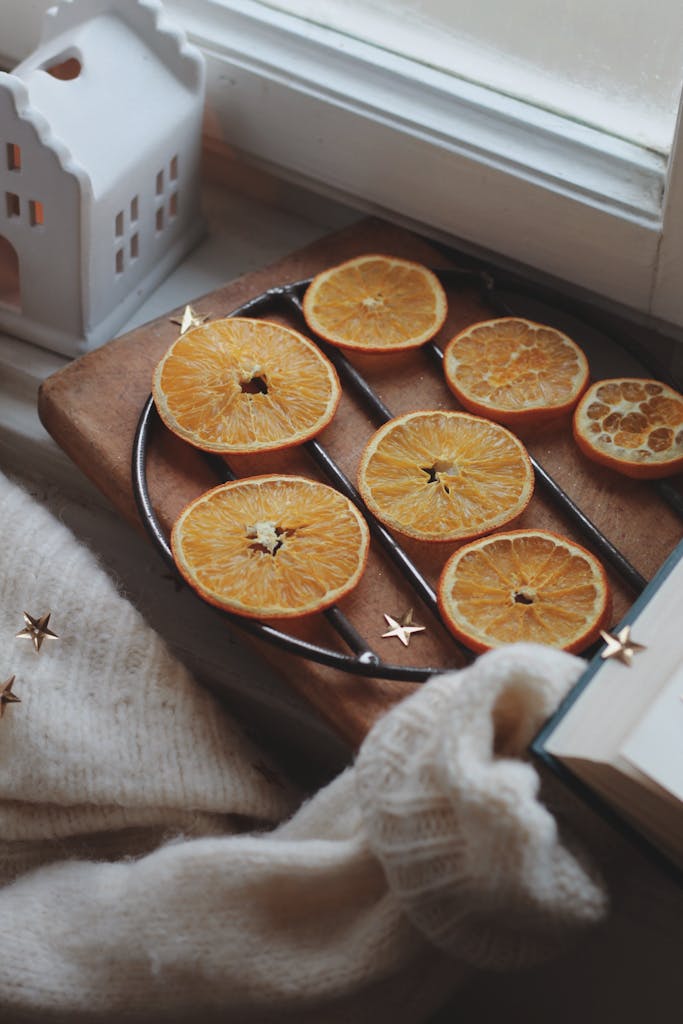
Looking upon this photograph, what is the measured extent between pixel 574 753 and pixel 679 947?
0.69 ft

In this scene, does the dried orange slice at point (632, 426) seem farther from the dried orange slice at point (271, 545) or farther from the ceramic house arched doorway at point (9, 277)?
the ceramic house arched doorway at point (9, 277)

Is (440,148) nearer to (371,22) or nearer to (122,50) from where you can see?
(371,22)

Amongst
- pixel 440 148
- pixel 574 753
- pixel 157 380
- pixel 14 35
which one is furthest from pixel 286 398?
pixel 14 35

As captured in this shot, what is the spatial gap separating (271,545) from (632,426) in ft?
0.84

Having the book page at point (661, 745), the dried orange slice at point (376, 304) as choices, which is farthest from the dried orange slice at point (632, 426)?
the book page at point (661, 745)

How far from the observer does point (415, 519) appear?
72cm

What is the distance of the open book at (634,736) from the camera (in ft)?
1.75

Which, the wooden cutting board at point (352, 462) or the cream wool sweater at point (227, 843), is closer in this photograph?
the cream wool sweater at point (227, 843)

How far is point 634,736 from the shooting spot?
54cm

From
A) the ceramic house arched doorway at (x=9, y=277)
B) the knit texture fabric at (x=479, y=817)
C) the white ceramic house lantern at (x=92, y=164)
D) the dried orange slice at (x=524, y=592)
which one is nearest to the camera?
the knit texture fabric at (x=479, y=817)

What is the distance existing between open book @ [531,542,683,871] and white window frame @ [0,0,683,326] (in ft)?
1.04

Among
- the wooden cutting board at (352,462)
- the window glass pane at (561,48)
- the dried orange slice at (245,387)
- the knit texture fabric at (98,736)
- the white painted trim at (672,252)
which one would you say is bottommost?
the knit texture fabric at (98,736)

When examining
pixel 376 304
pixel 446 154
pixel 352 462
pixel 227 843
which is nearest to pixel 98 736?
pixel 227 843

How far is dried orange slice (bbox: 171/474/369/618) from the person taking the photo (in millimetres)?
673
